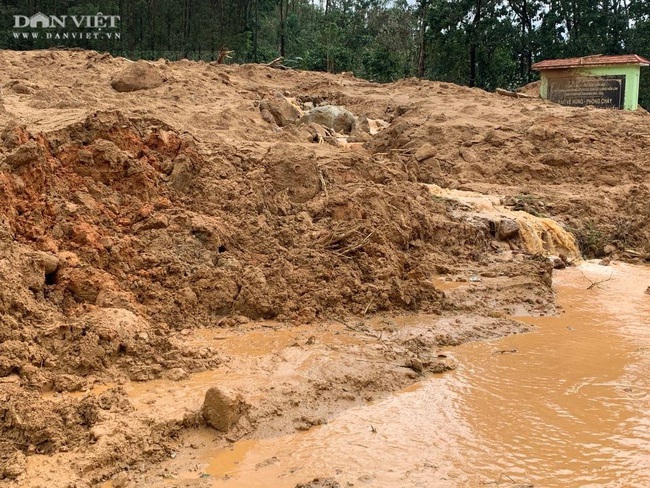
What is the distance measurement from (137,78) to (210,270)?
7826mm

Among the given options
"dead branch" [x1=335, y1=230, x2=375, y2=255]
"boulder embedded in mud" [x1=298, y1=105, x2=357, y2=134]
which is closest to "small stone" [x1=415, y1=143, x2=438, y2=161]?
"boulder embedded in mud" [x1=298, y1=105, x2=357, y2=134]

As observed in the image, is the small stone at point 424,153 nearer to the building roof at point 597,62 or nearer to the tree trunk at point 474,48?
the building roof at point 597,62

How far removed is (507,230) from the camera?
955 cm

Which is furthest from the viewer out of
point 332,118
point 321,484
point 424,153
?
point 332,118

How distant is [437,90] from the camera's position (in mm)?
17500

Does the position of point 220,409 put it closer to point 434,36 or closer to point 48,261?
point 48,261

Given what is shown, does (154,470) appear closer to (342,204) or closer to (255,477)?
(255,477)

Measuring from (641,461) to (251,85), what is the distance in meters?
13.7

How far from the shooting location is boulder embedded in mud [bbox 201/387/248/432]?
4.00 m

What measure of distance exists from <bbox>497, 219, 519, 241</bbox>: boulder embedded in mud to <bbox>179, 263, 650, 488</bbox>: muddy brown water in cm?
370

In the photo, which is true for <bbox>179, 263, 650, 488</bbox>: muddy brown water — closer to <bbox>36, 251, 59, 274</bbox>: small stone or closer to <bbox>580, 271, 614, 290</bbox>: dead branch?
<bbox>580, 271, 614, 290</bbox>: dead branch

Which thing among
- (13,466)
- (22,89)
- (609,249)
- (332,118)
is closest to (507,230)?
(609,249)

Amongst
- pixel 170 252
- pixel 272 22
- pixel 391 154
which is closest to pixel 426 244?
pixel 391 154

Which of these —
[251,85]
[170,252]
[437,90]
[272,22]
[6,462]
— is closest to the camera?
[6,462]
